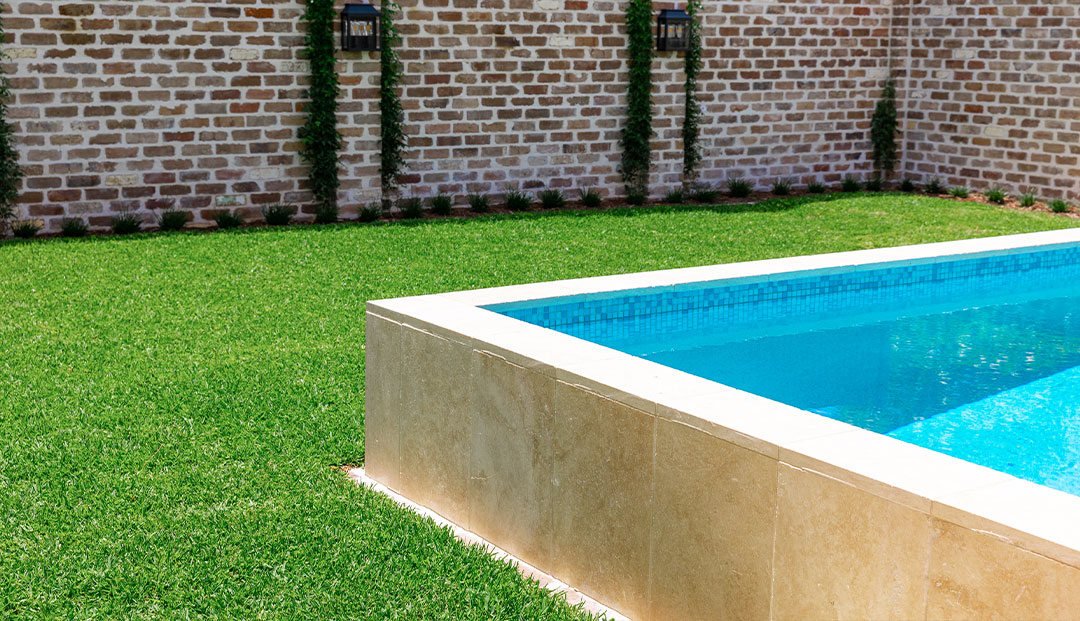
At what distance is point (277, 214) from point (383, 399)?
7.13m

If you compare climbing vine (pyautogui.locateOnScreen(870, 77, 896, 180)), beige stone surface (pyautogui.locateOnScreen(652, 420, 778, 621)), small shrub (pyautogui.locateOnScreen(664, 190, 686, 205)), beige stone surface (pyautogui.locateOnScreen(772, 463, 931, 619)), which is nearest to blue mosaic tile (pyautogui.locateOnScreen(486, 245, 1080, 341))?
beige stone surface (pyautogui.locateOnScreen(652, 420, 778, 621))

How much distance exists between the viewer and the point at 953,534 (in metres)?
2.65

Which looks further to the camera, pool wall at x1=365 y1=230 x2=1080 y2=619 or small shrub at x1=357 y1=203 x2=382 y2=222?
small shrub at x1=357 y1=203 x2=382 y2=222

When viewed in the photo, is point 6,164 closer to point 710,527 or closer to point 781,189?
point 781,189

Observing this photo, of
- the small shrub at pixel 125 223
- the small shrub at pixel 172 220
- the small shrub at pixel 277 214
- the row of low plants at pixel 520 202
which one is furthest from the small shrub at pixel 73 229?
the small shrub at pixel 277 214

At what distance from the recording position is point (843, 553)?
2.92m

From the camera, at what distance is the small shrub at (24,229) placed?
34.8 feet

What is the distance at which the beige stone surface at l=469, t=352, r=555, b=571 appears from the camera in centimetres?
396

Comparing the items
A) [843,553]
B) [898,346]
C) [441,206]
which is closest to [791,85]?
[441,206]

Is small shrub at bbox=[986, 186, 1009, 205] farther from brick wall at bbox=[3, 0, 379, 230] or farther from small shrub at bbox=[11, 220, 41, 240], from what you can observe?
small shrub at bbox=[11, 220, 41, 240]

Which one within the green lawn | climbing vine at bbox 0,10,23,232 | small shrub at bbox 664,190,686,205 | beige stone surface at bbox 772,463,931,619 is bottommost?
the green lawn

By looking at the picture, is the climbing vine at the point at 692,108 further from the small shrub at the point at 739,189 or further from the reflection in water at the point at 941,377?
the reflection in water at the point at 941,377

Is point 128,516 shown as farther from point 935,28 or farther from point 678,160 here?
point 935,28

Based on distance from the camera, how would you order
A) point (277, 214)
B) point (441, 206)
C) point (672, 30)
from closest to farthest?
point (277, 214)
point (441, 206)
point (672, 30)
